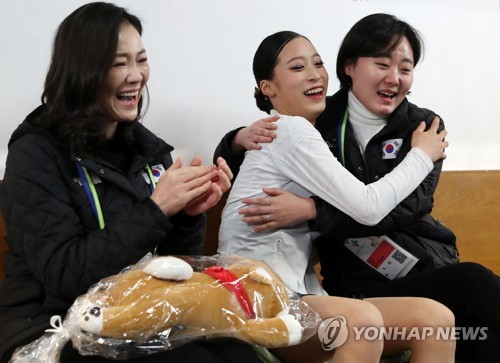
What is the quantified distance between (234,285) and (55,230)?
331 millimetres

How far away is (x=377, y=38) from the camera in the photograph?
5.05 ft

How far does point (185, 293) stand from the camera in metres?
1.00

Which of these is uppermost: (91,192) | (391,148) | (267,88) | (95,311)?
(267,88)

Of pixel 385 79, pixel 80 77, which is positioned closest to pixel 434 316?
pixel 385 79

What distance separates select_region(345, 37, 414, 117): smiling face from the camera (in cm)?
153

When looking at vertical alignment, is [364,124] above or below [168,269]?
above

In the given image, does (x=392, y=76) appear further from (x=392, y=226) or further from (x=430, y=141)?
(x=392, y=226)

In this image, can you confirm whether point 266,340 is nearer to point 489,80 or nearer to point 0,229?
point 0,229

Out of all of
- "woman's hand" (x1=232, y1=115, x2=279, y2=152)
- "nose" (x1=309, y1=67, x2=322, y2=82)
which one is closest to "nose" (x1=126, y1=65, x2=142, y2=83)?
"woman's hand" (x1=232, y1=115, x2=279, y2=152)

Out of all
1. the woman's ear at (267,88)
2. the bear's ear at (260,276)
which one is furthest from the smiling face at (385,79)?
the bear's ear at (260,276)

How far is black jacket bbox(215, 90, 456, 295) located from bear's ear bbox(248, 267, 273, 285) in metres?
0.33

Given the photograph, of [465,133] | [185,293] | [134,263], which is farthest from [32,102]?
[465,133]

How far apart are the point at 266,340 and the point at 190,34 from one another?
1.10 metres

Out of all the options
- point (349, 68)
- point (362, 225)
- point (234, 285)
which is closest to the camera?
point (234, 285)
